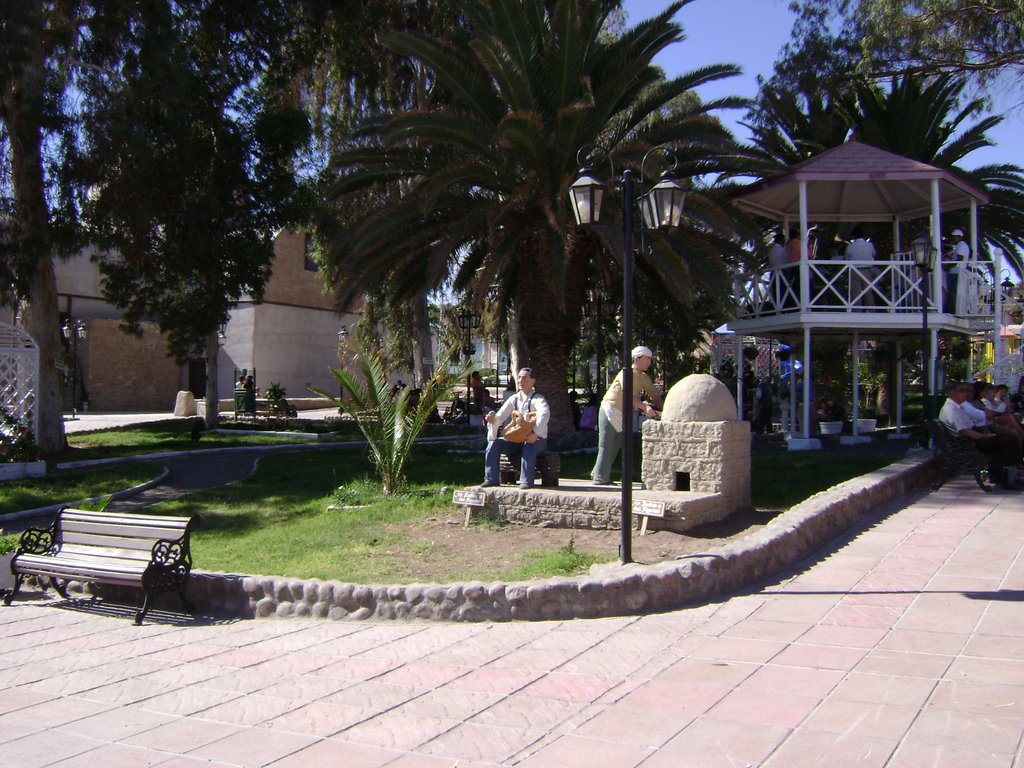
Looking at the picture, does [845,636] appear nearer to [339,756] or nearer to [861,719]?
[861,719]

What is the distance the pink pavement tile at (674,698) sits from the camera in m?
4.68

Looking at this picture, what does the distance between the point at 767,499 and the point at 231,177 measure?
1386 cm

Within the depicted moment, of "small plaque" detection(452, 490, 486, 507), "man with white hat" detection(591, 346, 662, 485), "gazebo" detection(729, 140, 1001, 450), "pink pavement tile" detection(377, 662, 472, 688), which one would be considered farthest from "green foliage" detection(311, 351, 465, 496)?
"gazebo" detection(729, 140, 1001, 450)

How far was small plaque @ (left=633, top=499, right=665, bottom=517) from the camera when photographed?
8375 millimetres

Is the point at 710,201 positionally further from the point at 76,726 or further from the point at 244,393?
the point at 244,393

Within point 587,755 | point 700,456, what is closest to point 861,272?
point 700,456

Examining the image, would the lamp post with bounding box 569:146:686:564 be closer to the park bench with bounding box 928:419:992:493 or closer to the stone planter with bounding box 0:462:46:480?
the park bench with bounding box 928:419:992:493

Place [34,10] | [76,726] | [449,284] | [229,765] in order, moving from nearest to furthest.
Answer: [229,765] → [76,726] → [34,10] → [449,284]

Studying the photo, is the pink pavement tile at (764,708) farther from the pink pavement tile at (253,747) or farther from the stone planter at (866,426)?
the stone planter at (866,426)

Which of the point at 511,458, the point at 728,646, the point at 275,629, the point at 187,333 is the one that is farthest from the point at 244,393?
the point at 728,646

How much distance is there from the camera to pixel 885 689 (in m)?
4.83

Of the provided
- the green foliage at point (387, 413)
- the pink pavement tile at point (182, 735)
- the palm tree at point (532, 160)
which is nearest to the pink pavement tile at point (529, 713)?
the pink pavement tile at point (182, 735)

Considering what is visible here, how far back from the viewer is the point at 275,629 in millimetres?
6750

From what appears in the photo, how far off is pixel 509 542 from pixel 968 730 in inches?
198
